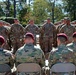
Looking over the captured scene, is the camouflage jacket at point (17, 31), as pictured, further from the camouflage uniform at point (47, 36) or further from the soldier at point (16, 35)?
the camouflage uniform at point (47, 36)

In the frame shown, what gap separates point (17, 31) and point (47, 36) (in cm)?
139

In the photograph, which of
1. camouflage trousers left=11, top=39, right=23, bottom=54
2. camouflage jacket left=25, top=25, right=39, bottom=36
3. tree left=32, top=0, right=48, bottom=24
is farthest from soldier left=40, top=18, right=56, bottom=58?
tree left=32, top=0, right=48, bottom=24

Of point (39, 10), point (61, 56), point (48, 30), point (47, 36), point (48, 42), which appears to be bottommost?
point (39, 10)

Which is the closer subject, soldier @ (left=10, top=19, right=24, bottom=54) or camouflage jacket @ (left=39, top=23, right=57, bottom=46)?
soldier @ (left=10, top=19, right=24, bottom=54)

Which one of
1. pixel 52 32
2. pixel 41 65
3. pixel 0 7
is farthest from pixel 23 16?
pixel 41 65

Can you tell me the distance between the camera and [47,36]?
13.5m

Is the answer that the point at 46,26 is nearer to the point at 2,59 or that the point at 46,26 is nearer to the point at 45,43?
the point at 45,43

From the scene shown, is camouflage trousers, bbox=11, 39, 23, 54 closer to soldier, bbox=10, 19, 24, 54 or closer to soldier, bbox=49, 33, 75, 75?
soldier, bbox=10, 19, 24, 54

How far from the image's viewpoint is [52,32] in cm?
1359

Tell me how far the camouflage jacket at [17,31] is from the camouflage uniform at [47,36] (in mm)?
940

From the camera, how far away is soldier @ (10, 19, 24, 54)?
13.2 meters

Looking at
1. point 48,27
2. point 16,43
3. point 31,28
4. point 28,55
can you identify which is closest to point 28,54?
point 28,55

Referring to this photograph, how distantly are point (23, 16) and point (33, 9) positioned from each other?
27.5ft

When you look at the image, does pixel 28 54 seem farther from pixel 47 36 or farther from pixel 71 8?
pixel 71 8
